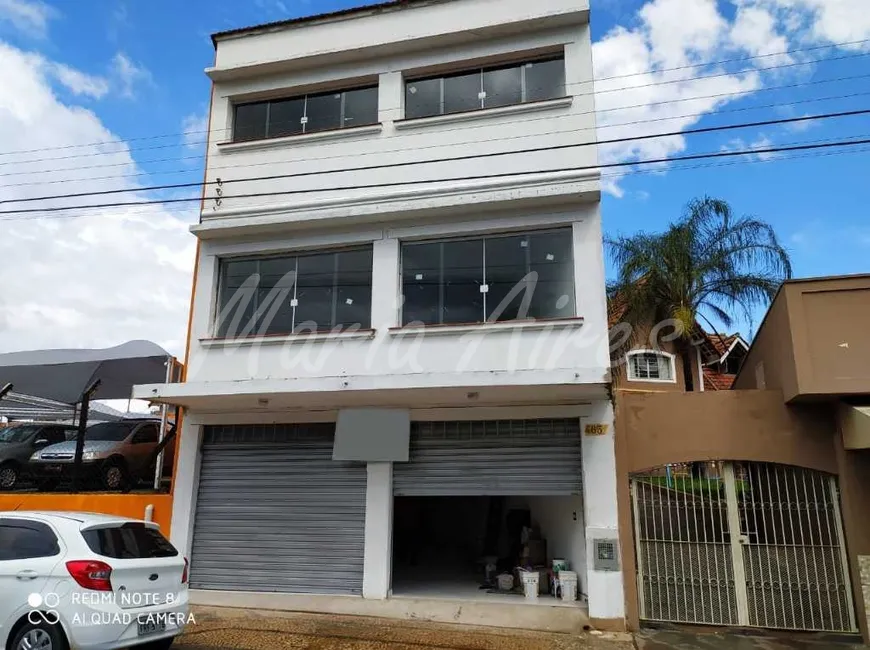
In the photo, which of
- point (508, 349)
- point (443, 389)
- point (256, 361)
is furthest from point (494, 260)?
point (256, 361)

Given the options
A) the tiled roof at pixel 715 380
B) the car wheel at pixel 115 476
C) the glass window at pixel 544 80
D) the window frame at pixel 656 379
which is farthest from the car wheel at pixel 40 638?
the tiled roof at pixel 715 380

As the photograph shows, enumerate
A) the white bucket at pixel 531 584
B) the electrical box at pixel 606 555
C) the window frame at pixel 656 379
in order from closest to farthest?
the electrical box at pixel 606 555 → the white bucket at pixel 531 584 → the window frame at pixel 656 379

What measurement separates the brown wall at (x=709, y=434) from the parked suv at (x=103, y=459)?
8491 millimetres

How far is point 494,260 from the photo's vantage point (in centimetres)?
948

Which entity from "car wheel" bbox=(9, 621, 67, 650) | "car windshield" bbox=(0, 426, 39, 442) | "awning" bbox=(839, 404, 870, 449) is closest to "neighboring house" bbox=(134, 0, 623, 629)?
"awning" bbox=(839, 404, 870, 449)

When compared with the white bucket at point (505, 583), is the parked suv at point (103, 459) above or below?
above

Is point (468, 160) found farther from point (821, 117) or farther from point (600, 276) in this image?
point (821, 117)

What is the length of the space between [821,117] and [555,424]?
5165 mm

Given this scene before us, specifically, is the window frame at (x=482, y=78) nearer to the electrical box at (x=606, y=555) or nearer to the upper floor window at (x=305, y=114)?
the upper floor window at (x=305, y=114)

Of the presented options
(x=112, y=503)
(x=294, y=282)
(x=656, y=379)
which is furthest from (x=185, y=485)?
(x=656, y=379)

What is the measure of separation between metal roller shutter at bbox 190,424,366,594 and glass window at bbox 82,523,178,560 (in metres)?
2.96

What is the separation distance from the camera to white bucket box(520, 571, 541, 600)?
896 cm

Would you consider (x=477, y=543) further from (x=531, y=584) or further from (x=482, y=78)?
(x=482, y=78)

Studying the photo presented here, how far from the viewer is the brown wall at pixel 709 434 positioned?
26.3ft
